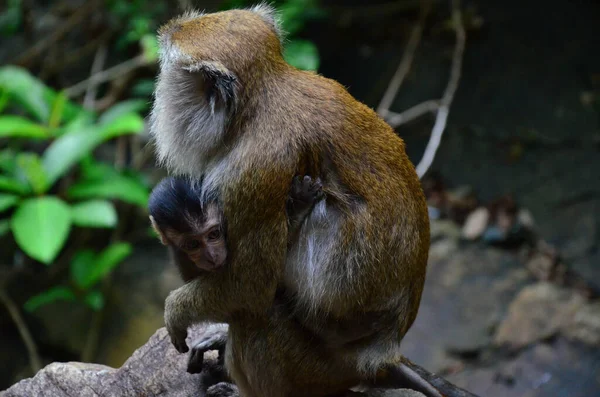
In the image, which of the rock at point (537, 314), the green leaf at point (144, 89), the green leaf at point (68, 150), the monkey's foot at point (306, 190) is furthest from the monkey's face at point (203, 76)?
the green leaf at point (144, 89)

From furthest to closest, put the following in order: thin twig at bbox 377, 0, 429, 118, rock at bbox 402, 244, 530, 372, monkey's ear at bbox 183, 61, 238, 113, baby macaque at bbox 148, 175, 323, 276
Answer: thin twig at bbox 377, 0, 429, 118
rock at bbox 402, 244, 530, 372
baby macaque at bbox 148, 175, 323, 276
monkey's ear at bbox 183, 61, 238, 113

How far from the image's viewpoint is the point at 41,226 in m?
5.41

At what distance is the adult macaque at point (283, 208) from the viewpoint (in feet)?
9.51

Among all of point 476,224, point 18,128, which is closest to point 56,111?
point 18,128

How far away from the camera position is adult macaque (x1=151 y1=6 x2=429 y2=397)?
2898 millimetres

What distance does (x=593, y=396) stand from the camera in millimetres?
5469

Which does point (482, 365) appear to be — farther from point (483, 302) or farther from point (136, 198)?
point (136, 198)

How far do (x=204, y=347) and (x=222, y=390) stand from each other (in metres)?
0.26

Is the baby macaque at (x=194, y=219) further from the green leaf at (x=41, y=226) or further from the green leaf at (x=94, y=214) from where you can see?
the green leaf at (x=94, y=214)

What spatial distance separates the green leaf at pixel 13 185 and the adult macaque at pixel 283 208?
2.93m

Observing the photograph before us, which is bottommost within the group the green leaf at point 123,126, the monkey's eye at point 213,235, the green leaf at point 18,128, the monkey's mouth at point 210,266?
the monkey's mouth at point 210,266

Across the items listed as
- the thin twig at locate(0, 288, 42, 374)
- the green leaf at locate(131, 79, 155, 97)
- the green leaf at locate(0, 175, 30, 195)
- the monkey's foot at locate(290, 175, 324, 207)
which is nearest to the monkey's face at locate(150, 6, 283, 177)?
the monkey's foot at locate(290, 175, 324, 207)

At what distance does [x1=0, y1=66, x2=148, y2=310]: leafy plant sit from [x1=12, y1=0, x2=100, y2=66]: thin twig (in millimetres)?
1703

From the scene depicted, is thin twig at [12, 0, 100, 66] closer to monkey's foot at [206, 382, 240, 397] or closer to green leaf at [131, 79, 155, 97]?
green leaf at [131, 79, 155, 97]
